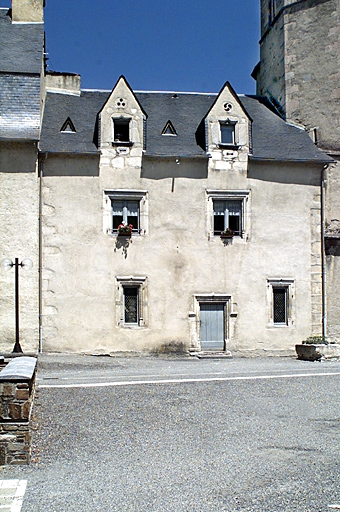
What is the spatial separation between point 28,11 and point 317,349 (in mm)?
15226

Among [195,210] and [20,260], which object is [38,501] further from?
[195,210]

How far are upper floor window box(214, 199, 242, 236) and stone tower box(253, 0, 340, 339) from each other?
3144 millimetres

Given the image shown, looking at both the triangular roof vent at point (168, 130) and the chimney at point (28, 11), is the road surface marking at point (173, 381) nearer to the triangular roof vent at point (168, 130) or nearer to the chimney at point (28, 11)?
the triangular roof vent at point (168, 130)

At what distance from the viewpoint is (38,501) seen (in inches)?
206

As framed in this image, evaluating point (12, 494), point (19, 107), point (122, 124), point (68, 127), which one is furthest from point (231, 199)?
point (12, 494)

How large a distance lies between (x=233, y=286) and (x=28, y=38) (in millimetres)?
10897

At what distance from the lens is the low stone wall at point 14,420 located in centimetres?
622

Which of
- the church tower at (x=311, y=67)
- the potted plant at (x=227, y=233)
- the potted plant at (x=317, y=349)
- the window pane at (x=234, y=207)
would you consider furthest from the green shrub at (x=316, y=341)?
the church tower at (x=311, y=67)

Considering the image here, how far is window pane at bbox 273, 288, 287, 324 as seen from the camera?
20312mm

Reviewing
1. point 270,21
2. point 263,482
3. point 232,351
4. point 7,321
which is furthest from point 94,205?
point 263,482

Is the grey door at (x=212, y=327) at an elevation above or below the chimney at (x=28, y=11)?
below

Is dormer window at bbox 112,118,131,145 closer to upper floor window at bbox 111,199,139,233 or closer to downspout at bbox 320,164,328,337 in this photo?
upper floor window at bbox 111,199,139,233

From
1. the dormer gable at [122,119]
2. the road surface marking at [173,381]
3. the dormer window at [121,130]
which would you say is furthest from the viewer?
the dormer window at [121,130]

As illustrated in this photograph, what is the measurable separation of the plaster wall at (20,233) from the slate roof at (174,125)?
100cm
